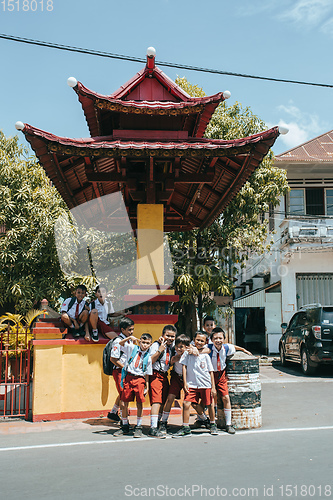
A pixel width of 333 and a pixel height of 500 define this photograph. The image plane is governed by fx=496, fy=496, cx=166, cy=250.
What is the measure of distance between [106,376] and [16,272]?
24.8ft

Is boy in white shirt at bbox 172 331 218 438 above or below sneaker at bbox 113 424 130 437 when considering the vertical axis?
above

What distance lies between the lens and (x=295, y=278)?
2050 centimetres

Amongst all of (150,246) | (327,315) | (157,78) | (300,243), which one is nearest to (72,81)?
(157,78)

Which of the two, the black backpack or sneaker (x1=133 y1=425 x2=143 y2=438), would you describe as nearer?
sneaker (x1=133 y1=425 x2=143 y2=438)

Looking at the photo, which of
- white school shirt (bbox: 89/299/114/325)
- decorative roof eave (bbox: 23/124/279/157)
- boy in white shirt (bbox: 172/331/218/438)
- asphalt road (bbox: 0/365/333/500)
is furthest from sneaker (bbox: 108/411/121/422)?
decorative roof eave (bbox: 23/124/279/157)

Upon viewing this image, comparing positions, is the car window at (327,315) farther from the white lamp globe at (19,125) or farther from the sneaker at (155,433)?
the white lamp globe at (19,125)

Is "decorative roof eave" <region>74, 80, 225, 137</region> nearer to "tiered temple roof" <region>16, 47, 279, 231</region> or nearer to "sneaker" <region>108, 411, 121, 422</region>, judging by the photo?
"tiered temple roof" <region>16, 47, 279, 231</region>

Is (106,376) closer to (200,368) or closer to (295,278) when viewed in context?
(200,368)

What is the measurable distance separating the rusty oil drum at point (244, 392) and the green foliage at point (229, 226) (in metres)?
8.52

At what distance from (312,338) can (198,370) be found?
712 centimetres

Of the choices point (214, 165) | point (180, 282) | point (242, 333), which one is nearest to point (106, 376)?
point (214, 165)

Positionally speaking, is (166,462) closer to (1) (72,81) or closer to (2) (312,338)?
(1) (72,81)

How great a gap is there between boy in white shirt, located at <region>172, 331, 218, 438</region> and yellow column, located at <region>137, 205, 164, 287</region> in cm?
212

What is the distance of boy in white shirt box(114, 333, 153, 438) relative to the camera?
6.80m
